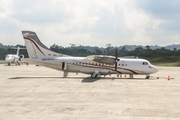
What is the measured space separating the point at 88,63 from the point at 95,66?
1.24 m

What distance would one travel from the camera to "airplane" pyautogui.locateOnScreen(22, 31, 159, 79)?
99.8 feet

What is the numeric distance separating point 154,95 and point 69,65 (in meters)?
16.6

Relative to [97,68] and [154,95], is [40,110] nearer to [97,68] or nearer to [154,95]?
[154,95]

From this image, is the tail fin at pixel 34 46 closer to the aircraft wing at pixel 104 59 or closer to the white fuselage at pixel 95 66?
the white fuselage at pixel 95 66

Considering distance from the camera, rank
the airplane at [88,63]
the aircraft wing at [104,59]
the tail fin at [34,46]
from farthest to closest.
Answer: the tail fin at [34,46]
the airplane at [88,63]
the aircraft wing at [104,59]

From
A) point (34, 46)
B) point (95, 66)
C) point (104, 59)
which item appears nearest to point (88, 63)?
point (95, 66)

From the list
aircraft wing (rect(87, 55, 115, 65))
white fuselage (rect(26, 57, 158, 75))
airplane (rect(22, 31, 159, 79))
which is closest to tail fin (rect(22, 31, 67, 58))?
airplane (rect(22, 31, 159, 79))

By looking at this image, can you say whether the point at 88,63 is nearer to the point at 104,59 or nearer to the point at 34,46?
the point at 104,59

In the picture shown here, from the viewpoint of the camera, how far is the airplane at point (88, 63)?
30.4m

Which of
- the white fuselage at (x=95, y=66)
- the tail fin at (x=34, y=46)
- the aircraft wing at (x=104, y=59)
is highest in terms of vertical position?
the tail fin at (x=34, y=46)

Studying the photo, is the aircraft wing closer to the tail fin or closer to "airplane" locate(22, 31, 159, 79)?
"airplane" locate(22, 31, 159, 79)

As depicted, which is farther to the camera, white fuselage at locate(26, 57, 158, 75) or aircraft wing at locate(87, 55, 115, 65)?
white fuselage at locate(26, 57, 158, 75)

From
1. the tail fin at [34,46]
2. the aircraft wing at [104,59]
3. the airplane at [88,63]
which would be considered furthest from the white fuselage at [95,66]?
the tail fin at [34,46]

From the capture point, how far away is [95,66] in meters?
30.8
